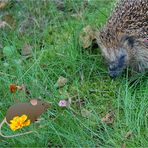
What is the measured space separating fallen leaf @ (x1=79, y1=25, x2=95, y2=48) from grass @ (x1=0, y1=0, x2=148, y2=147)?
0.17ft

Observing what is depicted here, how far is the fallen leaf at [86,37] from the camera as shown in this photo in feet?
16.1

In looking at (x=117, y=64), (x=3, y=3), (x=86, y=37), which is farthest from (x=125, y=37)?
(x=3, y=3)

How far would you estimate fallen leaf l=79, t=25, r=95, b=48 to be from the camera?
16.1 feet

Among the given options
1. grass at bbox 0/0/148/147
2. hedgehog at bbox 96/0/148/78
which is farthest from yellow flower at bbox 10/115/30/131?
hedgehog at bbox 96/0/148/78

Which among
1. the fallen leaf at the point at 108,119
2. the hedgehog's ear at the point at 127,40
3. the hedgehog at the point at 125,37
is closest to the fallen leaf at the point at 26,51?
the hedgehog at the point at 125,37

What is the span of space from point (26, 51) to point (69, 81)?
0.66 meters

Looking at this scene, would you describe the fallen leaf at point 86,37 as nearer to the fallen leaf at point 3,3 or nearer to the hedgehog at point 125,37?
the hedgehog at point 125,37

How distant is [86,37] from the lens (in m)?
4.96

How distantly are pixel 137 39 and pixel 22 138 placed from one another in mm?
1413

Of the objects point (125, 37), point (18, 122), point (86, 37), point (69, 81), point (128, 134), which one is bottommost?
point (128, 134)

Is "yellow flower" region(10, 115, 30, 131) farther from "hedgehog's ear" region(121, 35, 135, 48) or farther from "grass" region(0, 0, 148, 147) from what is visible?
"hedgehog's ear" region(121, 35, 135, 48)

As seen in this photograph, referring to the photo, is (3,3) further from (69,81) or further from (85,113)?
(85,113)

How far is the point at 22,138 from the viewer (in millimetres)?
3842

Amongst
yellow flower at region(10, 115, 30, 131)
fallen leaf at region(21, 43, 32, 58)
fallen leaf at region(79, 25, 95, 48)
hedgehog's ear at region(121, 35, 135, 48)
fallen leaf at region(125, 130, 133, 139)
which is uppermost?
hedgehog's ear at region(121, 35, 135, 48)
